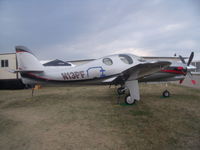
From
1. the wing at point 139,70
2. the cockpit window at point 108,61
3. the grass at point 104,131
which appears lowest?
the grass at point 104,131

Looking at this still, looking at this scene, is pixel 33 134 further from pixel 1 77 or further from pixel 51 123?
pixel 1 77

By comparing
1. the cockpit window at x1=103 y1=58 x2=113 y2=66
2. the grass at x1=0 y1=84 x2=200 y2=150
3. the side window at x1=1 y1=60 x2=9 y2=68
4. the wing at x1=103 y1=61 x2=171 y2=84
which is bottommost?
the grass at x1=0 y1=84 x2=200 y2=150

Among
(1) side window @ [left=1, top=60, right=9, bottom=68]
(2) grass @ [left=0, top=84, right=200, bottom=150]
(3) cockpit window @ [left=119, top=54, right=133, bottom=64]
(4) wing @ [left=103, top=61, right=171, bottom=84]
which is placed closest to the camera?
(2) grass @ [left=0, top=84, right=200, bottom=150]

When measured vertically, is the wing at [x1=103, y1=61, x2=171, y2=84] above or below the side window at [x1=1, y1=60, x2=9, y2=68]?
Answer: below

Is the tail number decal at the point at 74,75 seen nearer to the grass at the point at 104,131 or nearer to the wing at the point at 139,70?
the wing at the point at 139,70

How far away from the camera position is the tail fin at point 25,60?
6.22 meters

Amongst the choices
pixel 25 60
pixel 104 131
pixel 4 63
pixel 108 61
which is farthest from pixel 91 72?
pixel 4 63

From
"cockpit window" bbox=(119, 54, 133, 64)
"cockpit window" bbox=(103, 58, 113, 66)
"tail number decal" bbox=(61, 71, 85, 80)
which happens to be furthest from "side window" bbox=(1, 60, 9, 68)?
"cockpit window" bbox=(119, 54, 133, 64)

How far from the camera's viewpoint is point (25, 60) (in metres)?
6.28

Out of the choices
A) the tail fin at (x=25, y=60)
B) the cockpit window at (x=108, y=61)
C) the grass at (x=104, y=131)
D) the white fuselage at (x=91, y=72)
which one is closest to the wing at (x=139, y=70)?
the white fuselage at (x=91, y=72)

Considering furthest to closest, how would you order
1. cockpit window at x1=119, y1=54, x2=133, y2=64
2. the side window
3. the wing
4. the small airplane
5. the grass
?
the side window → cockpit window at x1=119, y1=54, x2=133, y2=64 → the small airplane → the wing → the grass

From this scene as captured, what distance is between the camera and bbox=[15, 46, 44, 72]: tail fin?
6.22 meters

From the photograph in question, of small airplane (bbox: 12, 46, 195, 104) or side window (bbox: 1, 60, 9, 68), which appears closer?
small airplane (bbox: 12, 46, 195, 104)

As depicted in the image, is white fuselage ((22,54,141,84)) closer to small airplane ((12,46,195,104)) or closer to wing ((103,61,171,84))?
small airplane ((12,46,195,104))
